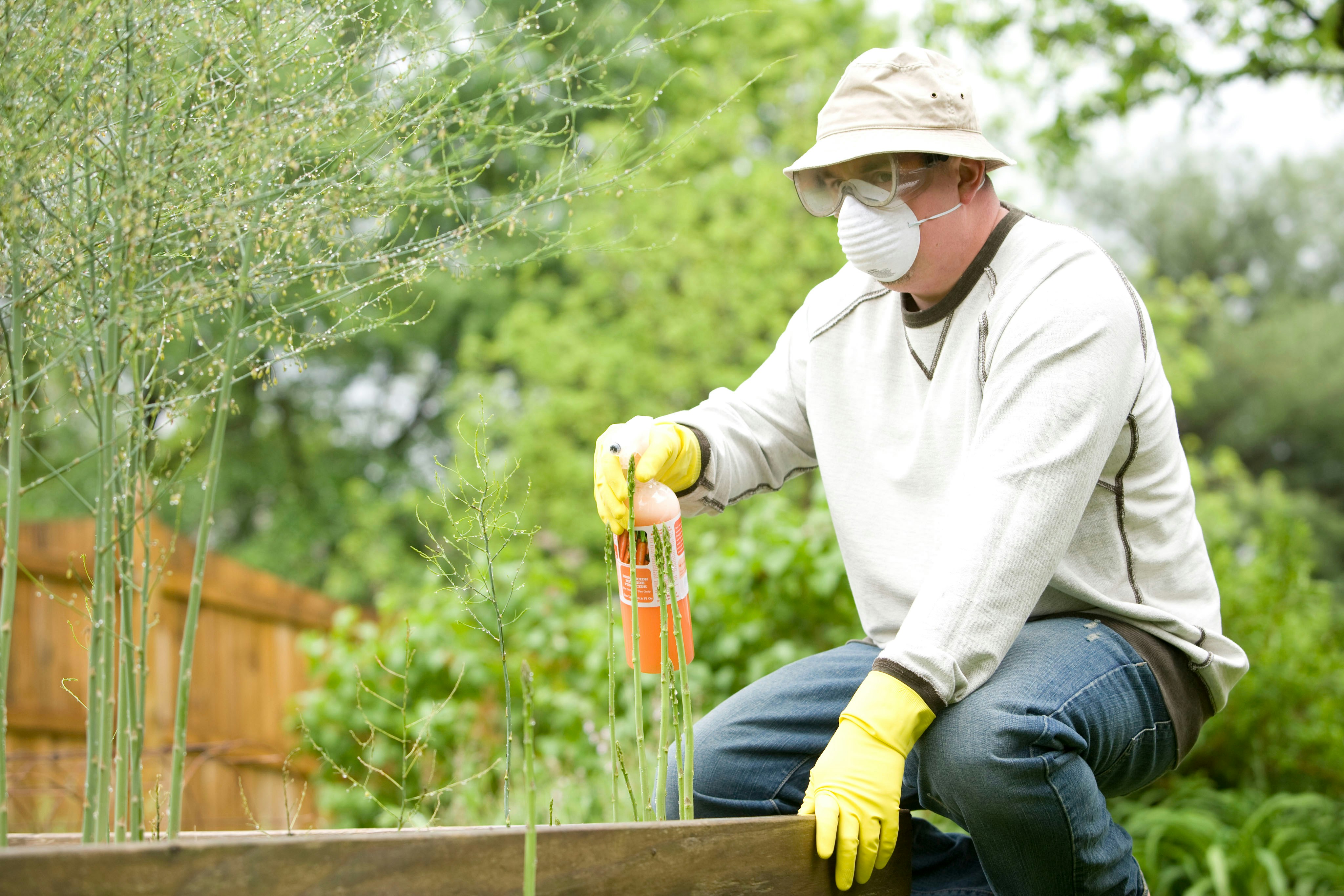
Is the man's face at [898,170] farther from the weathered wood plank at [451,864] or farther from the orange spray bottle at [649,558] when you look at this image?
the weathered wood plank at [451,864]

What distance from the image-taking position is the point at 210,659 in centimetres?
574

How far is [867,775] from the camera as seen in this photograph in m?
1.45

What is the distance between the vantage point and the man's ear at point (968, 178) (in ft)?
5.84

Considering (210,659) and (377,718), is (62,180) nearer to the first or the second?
(377,718)

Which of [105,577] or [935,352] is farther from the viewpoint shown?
[935,352]

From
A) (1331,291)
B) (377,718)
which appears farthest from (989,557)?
(1331,291)

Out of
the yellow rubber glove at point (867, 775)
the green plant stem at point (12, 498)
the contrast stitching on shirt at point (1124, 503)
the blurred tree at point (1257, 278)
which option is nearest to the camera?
the green plant stem at point (12, 498)

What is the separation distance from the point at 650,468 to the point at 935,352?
0.50 meters

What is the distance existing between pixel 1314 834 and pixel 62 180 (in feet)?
12.0

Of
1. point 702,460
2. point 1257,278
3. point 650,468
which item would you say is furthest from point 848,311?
point 1257,278

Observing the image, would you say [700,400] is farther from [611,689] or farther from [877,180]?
[611,689]

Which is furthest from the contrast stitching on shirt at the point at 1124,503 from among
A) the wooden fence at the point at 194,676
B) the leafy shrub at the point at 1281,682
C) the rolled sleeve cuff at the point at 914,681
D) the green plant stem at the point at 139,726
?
the wooden fence at the point at 194,676

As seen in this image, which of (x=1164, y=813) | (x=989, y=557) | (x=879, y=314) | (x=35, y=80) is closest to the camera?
(x=35, y=80)

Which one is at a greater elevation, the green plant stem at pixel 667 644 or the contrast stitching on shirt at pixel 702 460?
the contrast stitching on shirt at pixel 702 460
